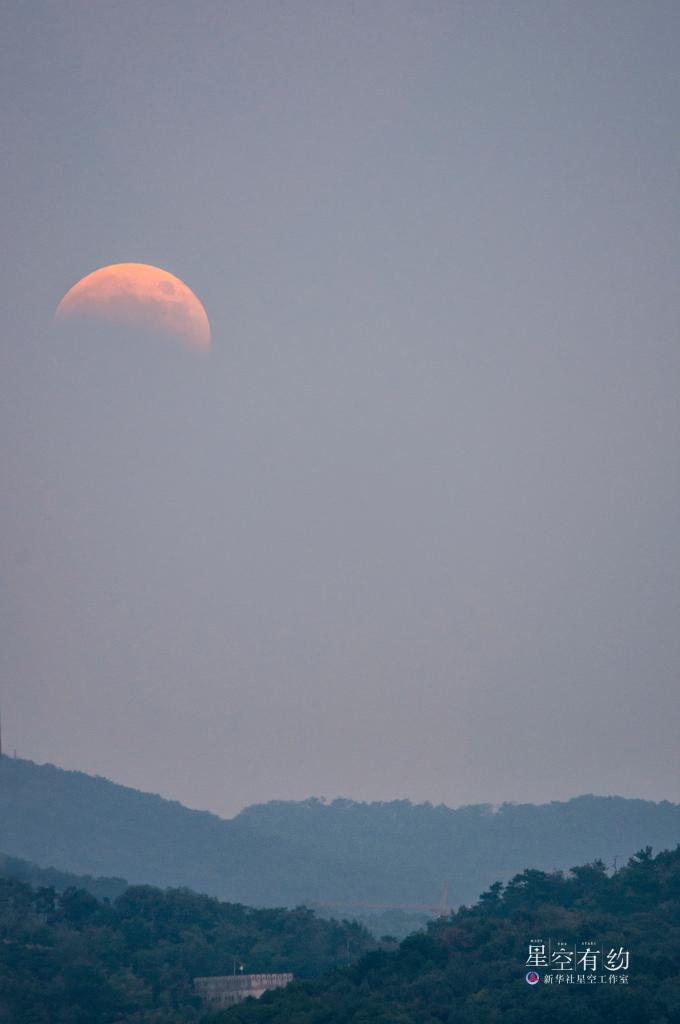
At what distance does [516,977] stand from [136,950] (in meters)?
35.3

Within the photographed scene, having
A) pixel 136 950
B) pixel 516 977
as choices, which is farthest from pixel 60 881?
pixel 516 977

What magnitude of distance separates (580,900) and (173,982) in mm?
26802

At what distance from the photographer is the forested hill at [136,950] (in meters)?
82.4

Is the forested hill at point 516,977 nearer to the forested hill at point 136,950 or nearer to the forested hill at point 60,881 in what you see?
the forested hill at point 136,950

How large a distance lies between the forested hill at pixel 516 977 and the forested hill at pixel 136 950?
39.3 feet

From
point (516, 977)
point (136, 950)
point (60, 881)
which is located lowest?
point (516, 977)

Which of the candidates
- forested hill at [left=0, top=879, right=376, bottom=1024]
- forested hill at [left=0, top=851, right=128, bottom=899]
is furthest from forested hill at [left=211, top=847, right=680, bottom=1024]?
forested hill at [left=0, top=851, right=128, bottom=899]

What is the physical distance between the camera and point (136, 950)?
95500 mm

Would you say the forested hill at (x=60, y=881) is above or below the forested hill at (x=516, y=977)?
above

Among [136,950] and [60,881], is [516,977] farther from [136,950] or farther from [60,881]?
[60,881]

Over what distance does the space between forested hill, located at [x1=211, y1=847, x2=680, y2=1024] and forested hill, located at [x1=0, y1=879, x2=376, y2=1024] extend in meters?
12.0

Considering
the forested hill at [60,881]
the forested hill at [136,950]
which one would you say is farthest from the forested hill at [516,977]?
the forested hill at [60,881]

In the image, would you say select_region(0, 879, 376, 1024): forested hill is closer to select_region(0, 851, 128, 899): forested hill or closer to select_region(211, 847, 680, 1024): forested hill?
→ select_region(211, 847, 680, 1024): forested hill

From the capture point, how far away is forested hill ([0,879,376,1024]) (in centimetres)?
8238
